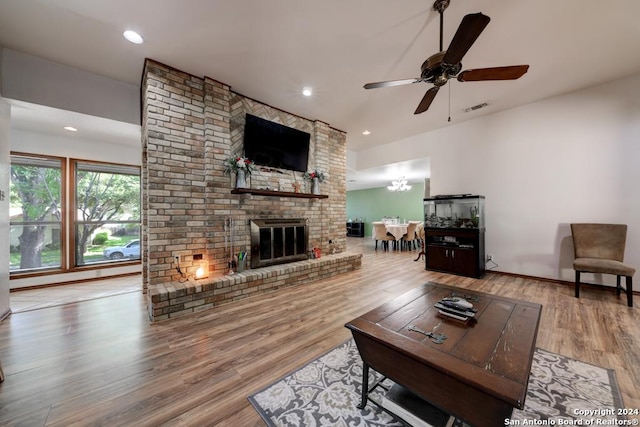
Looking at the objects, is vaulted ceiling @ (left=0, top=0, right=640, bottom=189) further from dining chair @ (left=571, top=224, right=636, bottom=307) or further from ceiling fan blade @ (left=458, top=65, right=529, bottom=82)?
dining chair @ (left=571, top=224, right=636, bottom=307)

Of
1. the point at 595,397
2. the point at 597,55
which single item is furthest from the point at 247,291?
the point at 597,55

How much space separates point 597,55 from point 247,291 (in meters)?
5.33

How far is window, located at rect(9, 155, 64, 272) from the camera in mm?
3840

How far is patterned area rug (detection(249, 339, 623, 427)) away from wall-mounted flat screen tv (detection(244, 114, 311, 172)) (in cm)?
309

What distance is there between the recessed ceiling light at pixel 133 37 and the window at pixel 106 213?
10.5 feet

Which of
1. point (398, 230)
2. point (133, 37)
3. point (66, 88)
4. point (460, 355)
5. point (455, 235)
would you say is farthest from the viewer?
point (398, 230)

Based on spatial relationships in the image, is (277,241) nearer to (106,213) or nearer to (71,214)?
(106,213)

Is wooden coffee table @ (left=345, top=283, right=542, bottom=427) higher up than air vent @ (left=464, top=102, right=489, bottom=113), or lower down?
lower down

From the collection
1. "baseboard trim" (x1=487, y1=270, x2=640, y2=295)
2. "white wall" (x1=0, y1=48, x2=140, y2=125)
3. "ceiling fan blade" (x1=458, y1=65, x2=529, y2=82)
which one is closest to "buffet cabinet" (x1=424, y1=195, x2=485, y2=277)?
"baseboard trim" (x1=487, y1=270, x2=640, y2=295)

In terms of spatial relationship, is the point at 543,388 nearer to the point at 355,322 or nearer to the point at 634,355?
the point at 634,355

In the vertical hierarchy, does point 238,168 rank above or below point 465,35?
below

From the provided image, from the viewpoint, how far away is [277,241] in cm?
396

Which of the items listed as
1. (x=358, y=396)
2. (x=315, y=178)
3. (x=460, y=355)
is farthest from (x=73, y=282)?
(x=460, y=355)

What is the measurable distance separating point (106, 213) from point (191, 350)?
425cm
